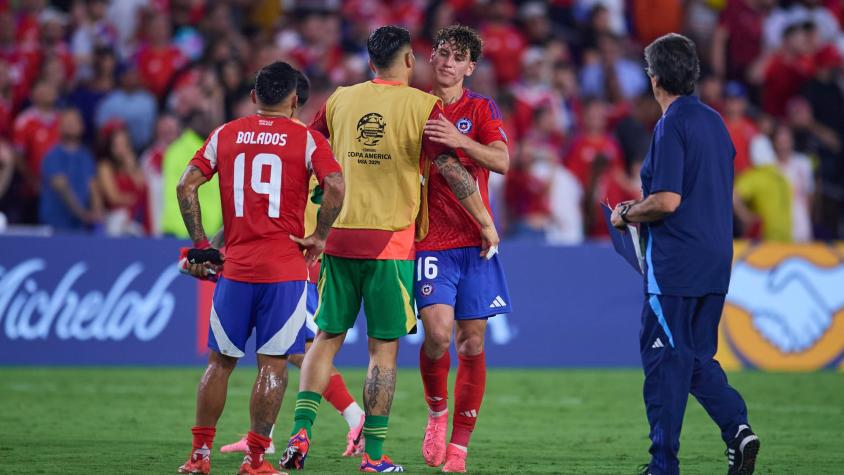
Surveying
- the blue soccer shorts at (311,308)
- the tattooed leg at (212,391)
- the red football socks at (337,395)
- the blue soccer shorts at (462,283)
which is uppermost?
the blue soccer shorts at (462,283)

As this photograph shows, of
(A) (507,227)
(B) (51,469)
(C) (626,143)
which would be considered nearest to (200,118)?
(A) (507,227)

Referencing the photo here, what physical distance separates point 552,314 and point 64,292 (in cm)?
538

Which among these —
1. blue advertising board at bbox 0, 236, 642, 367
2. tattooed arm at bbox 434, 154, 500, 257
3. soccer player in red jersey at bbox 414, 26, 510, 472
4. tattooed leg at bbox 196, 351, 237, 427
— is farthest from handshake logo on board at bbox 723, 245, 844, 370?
tattooed leg at bbox 196, 351, 237, 427

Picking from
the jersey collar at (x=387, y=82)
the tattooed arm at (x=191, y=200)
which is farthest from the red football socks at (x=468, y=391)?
the tattooed arm at (x=191, y=200)

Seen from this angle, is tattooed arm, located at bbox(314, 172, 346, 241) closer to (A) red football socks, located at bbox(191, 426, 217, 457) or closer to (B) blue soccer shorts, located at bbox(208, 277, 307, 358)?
(B) blue soccer shorts, located at bbox(208, 277, 307, 358)

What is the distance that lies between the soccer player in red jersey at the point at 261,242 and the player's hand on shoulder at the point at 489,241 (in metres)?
1.08

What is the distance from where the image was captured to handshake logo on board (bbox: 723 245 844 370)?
14.8m

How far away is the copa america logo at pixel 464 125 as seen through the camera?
26.4ft

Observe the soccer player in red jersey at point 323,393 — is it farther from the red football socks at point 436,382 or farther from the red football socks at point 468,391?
the red football socks at point 468,391

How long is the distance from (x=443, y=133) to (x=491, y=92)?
982 cm

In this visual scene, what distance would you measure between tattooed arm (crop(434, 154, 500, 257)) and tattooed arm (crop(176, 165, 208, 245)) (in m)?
1.42

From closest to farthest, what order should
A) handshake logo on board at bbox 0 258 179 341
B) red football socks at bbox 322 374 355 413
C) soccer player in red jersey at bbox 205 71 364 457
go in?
soccer player in red jersey at bbox 205 71 364 457 → red football socks at bbox 322 374 355 413 → handshake logo on board at bbox 0 258 179 341

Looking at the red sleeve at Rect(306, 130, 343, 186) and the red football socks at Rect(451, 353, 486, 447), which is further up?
the red sleeve at Rect(306, 130, 343, 186)

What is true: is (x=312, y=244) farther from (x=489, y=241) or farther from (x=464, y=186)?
(x=489, y=241)
